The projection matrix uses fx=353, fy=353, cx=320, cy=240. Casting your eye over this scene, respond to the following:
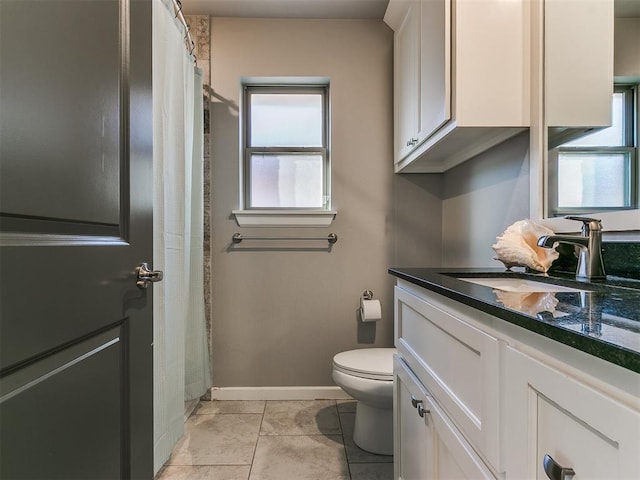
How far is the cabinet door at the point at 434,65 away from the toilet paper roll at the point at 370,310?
1008 millimetres

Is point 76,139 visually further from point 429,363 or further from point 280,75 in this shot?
point 280,75

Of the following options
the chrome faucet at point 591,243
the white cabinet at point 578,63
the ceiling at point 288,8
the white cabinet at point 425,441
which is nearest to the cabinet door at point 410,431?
the white cabinet at point 425,441

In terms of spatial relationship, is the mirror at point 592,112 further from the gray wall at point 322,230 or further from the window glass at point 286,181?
the window glass at point 286,181

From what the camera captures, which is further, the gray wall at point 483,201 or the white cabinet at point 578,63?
the gray wall at point 483,201

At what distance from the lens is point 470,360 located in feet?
2.31

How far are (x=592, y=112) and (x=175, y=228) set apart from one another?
163cm

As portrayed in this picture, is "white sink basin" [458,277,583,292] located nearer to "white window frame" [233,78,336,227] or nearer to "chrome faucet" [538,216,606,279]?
"chrome faucet" [538,216,606,279]

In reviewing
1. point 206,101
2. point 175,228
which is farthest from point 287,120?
point 175,228

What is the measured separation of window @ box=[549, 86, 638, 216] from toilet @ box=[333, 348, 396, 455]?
0.98 m

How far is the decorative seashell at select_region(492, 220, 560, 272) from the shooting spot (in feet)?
3.82

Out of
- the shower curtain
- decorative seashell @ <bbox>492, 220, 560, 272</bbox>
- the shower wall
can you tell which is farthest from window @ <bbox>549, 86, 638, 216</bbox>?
the shower wall

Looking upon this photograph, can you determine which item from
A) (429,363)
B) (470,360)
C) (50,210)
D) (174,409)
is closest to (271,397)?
(174,409)

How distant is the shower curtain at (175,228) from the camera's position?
1.41 meters

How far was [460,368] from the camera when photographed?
0.75 meters
